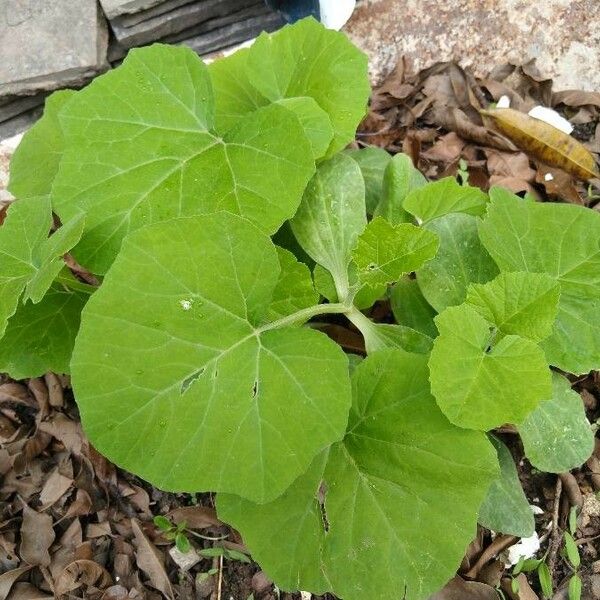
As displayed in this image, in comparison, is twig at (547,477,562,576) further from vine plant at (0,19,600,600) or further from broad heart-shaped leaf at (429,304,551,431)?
broad heart-shaped leaf at (429,304,551,431)

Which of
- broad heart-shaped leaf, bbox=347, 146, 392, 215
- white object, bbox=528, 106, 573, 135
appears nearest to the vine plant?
broad heart-shaped leaf, bbox=347, 146, 392, 215

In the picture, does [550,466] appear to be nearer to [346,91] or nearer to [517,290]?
[517,290]

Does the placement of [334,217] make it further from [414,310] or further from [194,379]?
[194,379]

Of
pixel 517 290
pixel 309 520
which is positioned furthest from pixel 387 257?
pixel 309 520

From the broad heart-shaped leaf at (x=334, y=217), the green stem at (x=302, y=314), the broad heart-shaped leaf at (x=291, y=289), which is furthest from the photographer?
the broad heart-shaped leaf at (x=334, y=217)

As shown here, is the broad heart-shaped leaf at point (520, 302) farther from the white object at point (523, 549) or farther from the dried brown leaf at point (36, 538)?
the dried brown leaf at point (36, 538)

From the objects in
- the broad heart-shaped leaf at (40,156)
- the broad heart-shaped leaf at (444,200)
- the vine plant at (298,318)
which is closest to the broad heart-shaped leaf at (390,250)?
the vine plant at (298,318)
